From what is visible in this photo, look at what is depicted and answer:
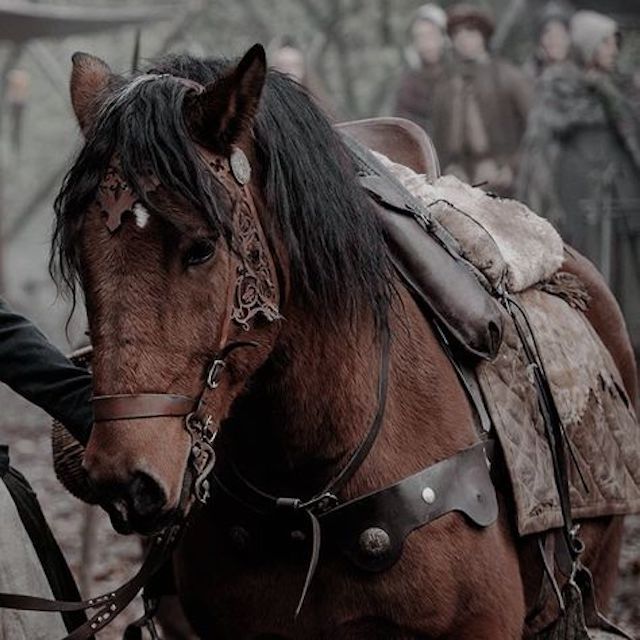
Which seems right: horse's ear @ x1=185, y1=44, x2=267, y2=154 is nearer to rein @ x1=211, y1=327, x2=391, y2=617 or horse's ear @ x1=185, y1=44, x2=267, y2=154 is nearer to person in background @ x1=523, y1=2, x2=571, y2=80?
rein @ x1=211, y1=327, x2=391, y2=617

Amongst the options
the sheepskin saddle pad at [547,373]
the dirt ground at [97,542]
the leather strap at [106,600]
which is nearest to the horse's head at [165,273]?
the leather strap at [106,600]

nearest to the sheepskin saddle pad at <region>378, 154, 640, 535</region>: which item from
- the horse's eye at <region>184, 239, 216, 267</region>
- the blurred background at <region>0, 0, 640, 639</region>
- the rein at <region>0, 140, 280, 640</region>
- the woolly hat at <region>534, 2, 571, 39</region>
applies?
the rein at <region>0, 140, 280, 640</region>

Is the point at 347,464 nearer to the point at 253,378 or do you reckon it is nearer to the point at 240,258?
the point at 253,378

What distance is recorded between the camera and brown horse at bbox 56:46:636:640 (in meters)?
2.93

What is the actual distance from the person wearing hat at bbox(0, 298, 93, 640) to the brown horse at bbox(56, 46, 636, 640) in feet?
1.06

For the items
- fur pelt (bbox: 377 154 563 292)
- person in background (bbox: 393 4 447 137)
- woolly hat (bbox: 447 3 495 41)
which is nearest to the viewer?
fur pelt (bbox: 377 154 563 292)

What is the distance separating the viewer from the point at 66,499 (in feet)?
33.0

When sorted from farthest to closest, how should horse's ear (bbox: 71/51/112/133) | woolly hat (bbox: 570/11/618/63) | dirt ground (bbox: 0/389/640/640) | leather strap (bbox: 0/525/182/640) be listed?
1. woolly hat (bbox: 570/11/618/63)
2. dirt ground (bbox: 0/389/640/640)
3. leather strap (bbox: 0/525/182/640)
4. horse's ear (bbox: 71/51/112/133)

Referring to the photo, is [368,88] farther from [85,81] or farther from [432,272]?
[85,81]

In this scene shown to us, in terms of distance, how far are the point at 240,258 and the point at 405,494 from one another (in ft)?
2.28

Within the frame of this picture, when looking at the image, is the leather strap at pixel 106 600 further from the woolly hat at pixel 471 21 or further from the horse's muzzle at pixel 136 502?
the woolly hat at pixel 471 21

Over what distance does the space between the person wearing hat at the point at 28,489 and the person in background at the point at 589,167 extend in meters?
8.13

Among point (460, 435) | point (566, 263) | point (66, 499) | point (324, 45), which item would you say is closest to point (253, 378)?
point (460, 435)

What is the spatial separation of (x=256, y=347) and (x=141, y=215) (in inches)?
15.0
